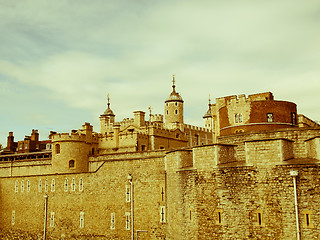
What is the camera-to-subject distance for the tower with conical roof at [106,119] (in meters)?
69.4

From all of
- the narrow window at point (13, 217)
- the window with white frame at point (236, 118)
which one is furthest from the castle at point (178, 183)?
the window with white frame at point (236, 118)

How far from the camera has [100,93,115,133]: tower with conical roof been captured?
69.4m

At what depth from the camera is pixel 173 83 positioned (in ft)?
224

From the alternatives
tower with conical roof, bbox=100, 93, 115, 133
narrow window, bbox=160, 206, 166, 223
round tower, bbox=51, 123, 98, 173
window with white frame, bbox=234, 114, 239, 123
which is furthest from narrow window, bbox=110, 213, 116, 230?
tower with conical roof, bbox=100, 93, 115, 133

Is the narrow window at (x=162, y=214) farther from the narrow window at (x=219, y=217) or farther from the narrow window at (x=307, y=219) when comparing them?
the narrow window at (x=307, y=219)

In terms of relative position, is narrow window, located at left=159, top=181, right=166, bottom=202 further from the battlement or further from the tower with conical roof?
the tower with conical roof

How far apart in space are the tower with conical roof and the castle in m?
19.1

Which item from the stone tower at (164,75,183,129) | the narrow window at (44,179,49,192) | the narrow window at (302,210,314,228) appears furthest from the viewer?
the stone tower at (164,75,183,129)

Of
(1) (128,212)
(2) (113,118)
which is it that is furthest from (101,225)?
(2) (113,118)

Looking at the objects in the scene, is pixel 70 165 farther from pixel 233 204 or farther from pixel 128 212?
pixel 233 204

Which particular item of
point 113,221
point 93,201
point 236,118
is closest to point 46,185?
point 93,201

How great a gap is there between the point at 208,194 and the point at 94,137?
2090 cm

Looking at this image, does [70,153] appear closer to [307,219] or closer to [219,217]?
[219,217]

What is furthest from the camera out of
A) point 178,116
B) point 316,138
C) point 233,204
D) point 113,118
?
point 113,118
